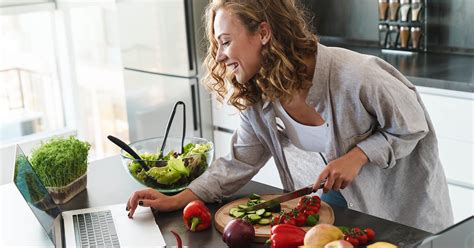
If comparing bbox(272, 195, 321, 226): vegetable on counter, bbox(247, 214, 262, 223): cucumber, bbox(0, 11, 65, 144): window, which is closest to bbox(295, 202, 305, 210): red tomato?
bbox(272, 195, 321, 226): vegetable on counter

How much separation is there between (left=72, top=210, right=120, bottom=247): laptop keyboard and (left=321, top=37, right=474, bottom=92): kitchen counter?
173 cm

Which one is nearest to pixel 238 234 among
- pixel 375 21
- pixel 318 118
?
pixel 318 118

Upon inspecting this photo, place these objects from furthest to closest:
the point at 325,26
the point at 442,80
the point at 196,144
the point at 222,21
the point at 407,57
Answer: the point at 325,26 → the point at 407,57 → the point at 442,80 → the point at 196,144 → the point at 222,21

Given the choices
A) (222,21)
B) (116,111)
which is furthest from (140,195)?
(116,111)

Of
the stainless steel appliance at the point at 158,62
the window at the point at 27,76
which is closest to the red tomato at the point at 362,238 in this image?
the stainless steel appliance at the point at 158,62

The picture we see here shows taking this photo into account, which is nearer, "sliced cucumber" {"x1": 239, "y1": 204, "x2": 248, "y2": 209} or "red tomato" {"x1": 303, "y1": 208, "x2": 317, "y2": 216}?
"red tomato" {"x1": 303, "y1": 208, "x2": 317, "y2": 216}

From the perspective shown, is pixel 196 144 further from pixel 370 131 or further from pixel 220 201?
pixel 370 131

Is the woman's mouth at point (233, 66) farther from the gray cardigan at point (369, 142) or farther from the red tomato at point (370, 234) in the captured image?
the red tomato at point (370, 234)

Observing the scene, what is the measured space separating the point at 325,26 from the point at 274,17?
2.24 m

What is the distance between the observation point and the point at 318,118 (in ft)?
6.75

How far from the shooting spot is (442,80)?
3004 mm

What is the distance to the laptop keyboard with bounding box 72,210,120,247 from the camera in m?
1.72

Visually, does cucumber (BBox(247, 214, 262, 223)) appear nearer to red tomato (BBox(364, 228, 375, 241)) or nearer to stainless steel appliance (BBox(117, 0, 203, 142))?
red tomato (BBox(364, 228, 375, 241))

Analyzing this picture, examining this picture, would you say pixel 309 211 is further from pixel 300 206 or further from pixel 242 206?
pixel 242 206
